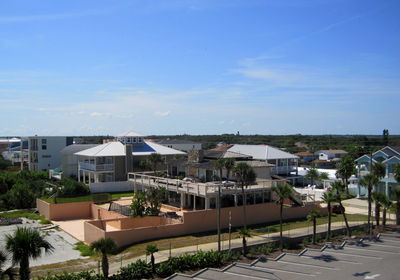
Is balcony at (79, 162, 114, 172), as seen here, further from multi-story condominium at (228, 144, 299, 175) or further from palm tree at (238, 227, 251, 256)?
palm tree at (238, 227, 251, 256)

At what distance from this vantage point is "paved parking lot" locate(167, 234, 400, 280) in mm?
21078

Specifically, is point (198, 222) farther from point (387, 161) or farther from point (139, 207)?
point (387, 161)

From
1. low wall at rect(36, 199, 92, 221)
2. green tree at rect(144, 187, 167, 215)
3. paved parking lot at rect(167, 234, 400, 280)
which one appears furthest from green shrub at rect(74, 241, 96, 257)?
low wall at rect(36, 199, 92, 221)

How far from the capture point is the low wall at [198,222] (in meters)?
27.9

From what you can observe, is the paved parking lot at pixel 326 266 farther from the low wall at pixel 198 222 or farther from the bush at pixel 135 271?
the low wall at pixel 198 222

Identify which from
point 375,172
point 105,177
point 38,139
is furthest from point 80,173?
point 375,172

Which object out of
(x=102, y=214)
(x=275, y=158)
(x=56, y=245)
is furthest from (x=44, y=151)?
(x=56, y=245)

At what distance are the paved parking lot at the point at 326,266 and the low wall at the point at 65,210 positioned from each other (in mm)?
20991

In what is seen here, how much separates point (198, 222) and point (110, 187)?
22.5 m

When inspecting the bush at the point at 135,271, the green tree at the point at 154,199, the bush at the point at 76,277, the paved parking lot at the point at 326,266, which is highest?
the green tree at the point at 154,199

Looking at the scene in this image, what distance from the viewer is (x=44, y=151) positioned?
252 ft

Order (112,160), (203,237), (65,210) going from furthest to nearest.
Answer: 1. (112,160)
2. (65,210)
3. (203,237)

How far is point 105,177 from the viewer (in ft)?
181

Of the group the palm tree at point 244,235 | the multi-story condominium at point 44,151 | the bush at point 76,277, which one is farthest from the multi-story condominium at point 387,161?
the multi-story condominium at point 44,151
